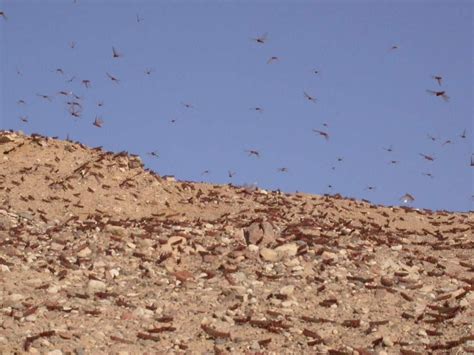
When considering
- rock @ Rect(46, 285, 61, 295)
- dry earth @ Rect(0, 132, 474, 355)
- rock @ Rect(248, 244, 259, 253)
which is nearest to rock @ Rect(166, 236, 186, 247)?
dry earth @ Rect(0, 132, 474, 355)

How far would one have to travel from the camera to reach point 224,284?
41.9 feet

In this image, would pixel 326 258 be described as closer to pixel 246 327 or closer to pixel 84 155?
pixel 246 327

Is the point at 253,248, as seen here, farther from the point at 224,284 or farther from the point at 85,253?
the point at 85,253

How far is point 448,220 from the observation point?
23641 mm

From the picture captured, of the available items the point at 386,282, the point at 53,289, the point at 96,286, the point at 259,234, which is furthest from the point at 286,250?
the point at 53,289

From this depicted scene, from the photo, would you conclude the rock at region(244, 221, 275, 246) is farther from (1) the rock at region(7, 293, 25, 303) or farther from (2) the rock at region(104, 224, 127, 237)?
(1) the rock at region(7, 293, 25, 303)

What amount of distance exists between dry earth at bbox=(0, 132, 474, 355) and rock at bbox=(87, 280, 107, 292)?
2cm

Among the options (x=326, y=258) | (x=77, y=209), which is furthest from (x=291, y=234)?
(x=77, y=209)

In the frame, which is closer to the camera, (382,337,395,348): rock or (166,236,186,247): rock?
(382,337,395,348): rock

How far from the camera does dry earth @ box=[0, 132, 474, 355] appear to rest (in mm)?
10484

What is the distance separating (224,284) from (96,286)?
2.35 metres

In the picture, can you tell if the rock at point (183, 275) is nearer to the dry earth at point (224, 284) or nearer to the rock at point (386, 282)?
the dry earth at point (224, 284)

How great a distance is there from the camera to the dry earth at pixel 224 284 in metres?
10.5

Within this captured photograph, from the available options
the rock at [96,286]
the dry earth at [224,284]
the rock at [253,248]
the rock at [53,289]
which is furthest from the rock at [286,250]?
the rock at [53,289]
